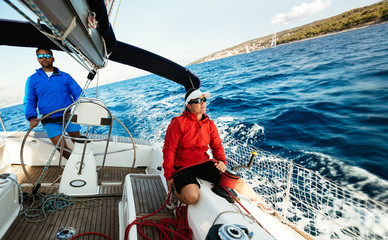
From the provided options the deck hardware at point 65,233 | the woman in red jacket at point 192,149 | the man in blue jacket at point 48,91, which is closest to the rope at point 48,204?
the deck hardware at point 65,233

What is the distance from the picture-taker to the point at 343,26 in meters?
39.1

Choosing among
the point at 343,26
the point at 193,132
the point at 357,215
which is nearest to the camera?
the point at 193,132

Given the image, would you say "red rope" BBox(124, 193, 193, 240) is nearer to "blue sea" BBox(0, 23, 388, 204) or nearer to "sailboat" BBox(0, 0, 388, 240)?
"sailboat" BBox(0, 0, 388, 240)

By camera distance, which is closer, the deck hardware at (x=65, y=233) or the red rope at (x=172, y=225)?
the red rope at (x=172, y=225)

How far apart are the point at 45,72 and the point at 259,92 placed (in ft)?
22.1

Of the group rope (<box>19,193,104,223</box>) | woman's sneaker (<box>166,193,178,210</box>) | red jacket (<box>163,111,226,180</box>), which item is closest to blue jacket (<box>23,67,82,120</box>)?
rope (<box>19,193,104,223</box>)

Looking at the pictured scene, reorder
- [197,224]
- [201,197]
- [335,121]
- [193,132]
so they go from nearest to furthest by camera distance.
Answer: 1. [197,224]
2. [201,197]
3. [193,132]
4. [335,121]

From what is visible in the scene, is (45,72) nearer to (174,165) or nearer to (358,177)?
(174,165)

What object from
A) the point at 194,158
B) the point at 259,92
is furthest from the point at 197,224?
the point at 259,92

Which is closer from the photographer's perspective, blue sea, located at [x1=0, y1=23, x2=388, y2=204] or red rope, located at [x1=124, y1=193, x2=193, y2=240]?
red rope, located at [x1=124, y1=193, x2=193, y2=240]

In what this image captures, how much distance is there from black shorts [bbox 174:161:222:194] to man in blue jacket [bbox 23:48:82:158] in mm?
1781

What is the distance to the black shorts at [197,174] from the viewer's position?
1472 mm

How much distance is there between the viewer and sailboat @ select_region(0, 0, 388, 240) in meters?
1.14

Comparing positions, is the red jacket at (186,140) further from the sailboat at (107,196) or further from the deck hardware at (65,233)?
the deck hardware at (65,233)
